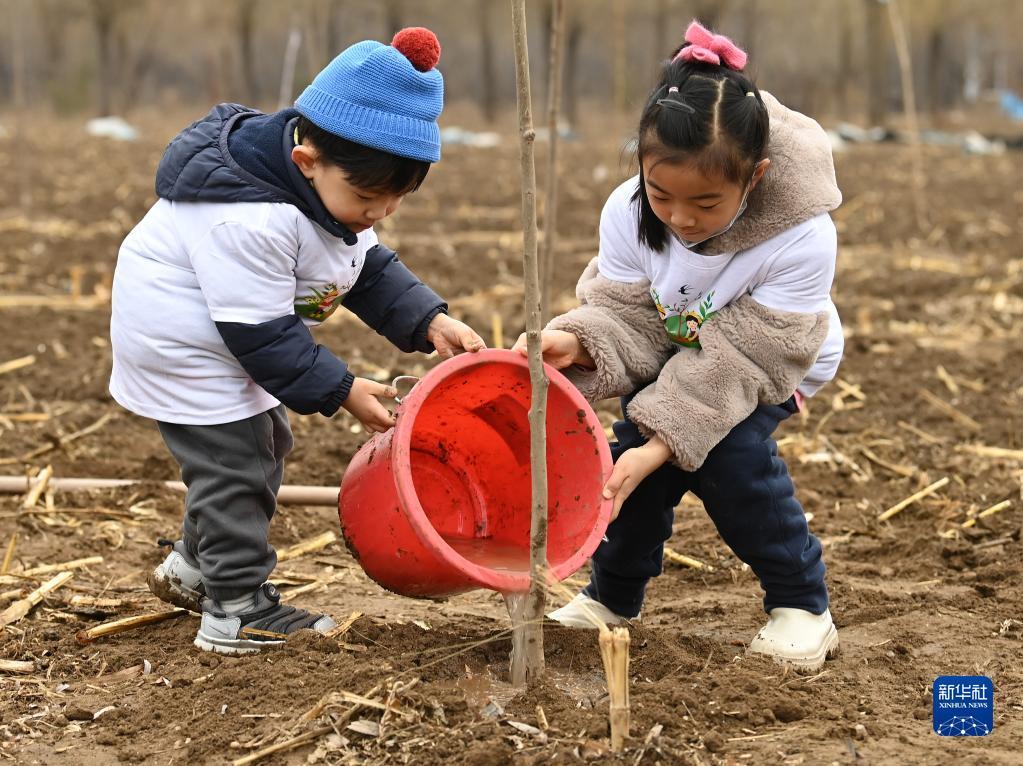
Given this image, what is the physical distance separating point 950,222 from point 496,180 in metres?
5.32

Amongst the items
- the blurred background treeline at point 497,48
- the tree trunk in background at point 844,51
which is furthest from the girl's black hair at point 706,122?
the tree trunk in background at point 844,51

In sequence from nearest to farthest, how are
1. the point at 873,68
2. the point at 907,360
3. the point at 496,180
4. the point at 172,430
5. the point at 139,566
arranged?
1. the point at 172,430
2. the point at 139,566
3. the point at 907,360
4. the point at 496,180
5. the point at 873,68

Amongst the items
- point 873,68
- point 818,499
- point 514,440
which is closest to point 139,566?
point 514,440

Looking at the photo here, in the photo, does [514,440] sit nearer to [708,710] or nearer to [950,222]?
[708,710]

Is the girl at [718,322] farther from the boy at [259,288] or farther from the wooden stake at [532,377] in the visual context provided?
the boy at [259,288]

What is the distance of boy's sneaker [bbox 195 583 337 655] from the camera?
8.84 ft

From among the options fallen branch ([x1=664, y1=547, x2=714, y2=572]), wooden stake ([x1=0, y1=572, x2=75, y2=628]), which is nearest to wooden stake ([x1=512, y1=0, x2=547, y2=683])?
fallen branch ([x1=664, y1=547, x2=714, y2=572])

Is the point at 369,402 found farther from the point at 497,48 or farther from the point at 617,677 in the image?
the point at 497,48

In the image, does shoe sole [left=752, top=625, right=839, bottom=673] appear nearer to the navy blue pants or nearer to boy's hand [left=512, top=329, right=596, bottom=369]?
the navy blue pants

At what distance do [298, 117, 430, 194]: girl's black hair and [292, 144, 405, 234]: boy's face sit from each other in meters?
0.01

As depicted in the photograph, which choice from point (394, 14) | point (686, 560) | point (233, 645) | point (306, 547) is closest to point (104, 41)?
point (394, 14)

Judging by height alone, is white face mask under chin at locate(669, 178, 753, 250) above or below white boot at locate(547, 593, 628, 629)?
above

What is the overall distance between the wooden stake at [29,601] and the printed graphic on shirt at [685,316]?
162 cm

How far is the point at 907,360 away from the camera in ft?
18.8
